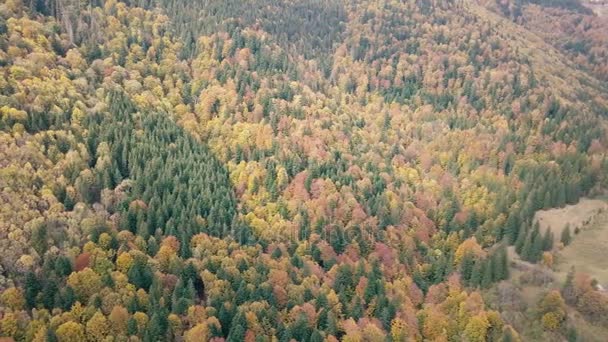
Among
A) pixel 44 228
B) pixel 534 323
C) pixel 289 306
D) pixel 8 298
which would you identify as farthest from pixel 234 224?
pixel 534 323

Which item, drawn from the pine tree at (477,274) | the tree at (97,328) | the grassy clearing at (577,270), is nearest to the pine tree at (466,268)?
the pine tree at (477,274)

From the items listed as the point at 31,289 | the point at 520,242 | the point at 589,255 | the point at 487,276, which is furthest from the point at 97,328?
the point at 589,255

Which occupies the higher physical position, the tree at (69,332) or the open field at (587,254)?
the open field at (587,254)

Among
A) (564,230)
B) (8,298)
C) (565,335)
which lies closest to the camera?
(8,298)

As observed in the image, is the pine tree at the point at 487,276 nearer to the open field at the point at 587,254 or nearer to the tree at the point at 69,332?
the open field at the point at 587,254

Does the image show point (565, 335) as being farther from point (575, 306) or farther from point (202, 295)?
point (202, 295)

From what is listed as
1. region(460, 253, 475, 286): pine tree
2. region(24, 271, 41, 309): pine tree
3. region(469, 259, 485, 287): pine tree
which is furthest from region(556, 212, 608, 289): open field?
region(24, 271, 41, 309): pine tree

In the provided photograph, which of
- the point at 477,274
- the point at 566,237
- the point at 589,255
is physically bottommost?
the point at 477,274

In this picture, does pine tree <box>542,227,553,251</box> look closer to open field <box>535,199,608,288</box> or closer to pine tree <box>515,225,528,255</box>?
open field <box>535,199,608,288</box>

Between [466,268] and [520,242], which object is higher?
[520,242]

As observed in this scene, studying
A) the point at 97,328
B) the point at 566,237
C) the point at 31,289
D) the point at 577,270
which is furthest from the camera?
the point at 566,237

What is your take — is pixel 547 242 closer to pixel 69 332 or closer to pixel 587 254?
pixel 587 254
